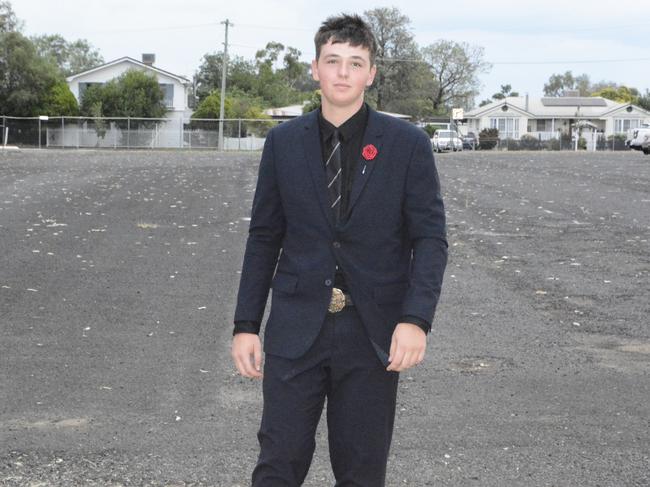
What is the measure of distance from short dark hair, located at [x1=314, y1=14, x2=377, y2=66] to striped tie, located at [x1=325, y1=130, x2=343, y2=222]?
0.94ft

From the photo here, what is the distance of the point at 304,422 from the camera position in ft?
10.1

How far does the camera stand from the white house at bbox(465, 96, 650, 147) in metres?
107

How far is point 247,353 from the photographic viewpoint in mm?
3242

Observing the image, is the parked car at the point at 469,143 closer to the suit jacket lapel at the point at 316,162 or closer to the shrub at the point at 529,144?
the shrub at the point at 529,144

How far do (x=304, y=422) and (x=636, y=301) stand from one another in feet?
22.6

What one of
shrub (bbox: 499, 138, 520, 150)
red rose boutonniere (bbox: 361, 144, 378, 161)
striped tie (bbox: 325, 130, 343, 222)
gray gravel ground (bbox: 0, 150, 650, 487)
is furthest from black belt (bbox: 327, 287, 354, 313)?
shrub (bbox: 499, 138, 520, 150)

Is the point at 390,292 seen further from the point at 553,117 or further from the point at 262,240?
the point at 553,117

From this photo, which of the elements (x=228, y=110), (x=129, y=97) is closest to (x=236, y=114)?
(x=228, y=110)

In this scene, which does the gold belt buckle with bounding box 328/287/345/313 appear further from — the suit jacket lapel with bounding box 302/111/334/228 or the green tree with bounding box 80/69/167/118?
the green tree with bounding box 80/69/167/118

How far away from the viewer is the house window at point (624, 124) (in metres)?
109

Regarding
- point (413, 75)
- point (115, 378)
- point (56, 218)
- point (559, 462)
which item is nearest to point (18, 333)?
point (115, 378)

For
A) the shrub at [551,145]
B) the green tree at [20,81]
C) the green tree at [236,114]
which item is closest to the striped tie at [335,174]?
the green tree at [236,114]

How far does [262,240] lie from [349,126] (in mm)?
465

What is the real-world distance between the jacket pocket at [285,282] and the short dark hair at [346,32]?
2.34ft
